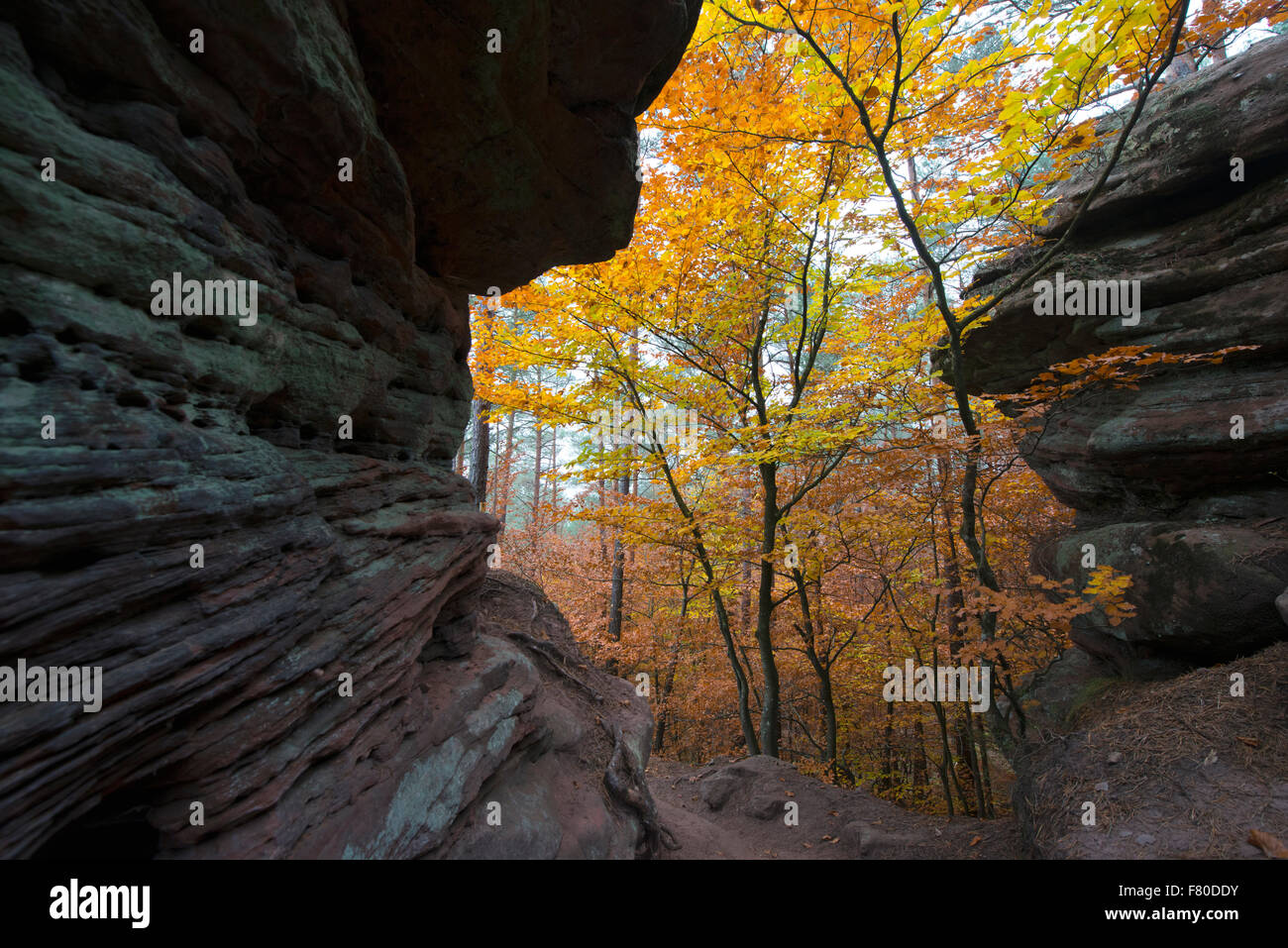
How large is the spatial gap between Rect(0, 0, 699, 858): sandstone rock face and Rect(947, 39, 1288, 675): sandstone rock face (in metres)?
7.33

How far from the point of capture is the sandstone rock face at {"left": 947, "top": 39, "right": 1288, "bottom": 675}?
638 centimetres

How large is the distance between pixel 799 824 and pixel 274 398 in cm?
943

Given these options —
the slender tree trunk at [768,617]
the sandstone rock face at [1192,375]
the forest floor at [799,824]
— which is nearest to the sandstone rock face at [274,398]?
the forest floor at [799,824]

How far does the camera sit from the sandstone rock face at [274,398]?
229cm

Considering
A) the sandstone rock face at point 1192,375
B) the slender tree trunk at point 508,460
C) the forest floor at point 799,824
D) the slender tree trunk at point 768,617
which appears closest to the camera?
the sandstone rock face at point 1192,375

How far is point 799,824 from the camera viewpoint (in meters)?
8.42

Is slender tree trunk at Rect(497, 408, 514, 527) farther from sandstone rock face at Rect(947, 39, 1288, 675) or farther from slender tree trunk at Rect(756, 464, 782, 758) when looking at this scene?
sandstone rock face at Rect(947, 39, 1288, 675)

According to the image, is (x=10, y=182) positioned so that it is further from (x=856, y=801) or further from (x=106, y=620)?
(x=856, y=801)

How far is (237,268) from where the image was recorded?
3.28m

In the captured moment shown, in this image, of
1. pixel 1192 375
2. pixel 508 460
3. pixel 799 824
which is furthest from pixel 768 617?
pixel 508 460

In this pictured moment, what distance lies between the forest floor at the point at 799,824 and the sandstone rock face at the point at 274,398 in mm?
3165

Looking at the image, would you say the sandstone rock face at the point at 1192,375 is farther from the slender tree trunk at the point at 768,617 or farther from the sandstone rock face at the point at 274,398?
the sandstone rock face at the point at 274,398
